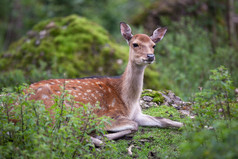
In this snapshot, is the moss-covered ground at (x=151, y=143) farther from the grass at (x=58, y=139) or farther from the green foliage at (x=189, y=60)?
the green foliage at (x=189, y=60)

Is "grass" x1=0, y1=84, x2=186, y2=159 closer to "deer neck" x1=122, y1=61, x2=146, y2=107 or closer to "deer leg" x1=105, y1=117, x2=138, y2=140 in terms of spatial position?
"deer leg" x1=105, y1=117, x2=138, y2=140

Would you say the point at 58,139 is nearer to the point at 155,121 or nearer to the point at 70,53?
the point at 155,121

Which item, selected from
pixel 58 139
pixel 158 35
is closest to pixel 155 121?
pixel 158 35

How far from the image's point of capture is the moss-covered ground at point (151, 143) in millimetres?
4516

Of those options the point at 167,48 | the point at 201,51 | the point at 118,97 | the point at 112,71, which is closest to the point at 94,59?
the point at 112,71

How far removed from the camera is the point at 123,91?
6.27 m

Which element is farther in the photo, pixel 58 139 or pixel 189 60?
pixel 189 60

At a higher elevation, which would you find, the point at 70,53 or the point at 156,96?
the point at 70,53

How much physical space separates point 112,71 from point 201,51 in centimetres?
314

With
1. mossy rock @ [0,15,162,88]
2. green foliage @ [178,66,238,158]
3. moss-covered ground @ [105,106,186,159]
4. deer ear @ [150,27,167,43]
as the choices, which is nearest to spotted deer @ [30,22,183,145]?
deer ear @ [150,27,167,43]

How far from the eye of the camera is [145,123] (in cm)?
577

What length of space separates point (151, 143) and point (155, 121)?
0.84 m

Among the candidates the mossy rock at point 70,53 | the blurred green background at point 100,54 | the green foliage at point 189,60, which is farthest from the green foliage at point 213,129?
the mossy rock at point 70,53

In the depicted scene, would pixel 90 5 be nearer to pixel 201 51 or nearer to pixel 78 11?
pixel 78 11
